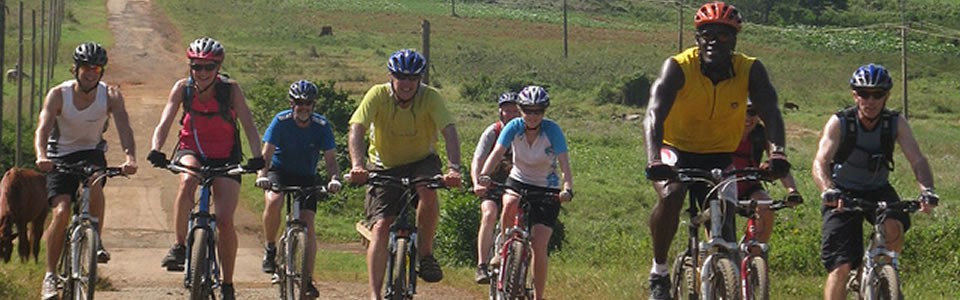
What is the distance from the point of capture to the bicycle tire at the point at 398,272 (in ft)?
33.7

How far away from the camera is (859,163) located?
930 cm

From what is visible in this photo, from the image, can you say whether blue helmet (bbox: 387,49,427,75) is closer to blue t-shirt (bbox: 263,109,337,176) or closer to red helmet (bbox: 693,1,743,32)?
blue t-shirt (bbox: 263,109,337,176)

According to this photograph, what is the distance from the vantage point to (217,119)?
10.3m

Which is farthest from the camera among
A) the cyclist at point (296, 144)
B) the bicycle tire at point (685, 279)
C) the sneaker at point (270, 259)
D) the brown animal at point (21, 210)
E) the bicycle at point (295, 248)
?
the brown animal at point (21, 210)

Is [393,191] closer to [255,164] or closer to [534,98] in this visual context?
[255,164]

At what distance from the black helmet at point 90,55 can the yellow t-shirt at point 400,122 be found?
1715mm

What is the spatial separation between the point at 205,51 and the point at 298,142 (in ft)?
5.71

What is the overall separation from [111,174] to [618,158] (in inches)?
1416

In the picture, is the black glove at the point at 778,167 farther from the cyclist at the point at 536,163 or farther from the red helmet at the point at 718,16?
the cyclist at the point at 536,163

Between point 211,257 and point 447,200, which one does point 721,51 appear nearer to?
point 211,257

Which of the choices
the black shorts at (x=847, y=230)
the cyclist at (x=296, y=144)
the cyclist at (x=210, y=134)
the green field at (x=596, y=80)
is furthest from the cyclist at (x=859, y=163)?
the cyclist at (x=296, y=144)

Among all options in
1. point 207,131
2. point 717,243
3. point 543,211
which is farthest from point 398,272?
point 717,243

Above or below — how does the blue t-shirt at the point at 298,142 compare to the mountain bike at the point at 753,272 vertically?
above

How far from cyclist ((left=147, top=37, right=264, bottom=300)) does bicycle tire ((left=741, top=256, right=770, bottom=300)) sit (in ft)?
11.6
